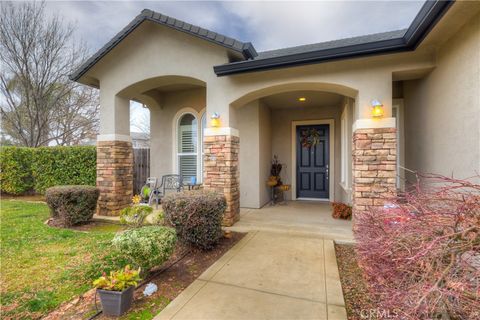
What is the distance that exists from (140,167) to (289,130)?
5.75m

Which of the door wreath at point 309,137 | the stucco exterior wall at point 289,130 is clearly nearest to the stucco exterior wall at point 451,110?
the stucco exterior wall at point 289,130

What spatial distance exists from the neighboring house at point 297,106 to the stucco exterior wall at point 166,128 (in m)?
0.04

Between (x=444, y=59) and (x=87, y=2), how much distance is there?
925 cm

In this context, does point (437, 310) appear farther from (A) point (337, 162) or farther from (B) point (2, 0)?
(B) point (2, 0)

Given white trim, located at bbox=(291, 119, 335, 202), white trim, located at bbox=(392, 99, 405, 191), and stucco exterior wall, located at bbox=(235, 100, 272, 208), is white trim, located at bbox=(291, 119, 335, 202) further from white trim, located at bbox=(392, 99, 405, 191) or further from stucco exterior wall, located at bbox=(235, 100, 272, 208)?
white trim, located at bbox=(392, 99, 405, 191)

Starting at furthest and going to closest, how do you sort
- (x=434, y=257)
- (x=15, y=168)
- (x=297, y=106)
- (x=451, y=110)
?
(x=15, y=168) → (x=297, y=106) → (x=451, y=110) → (x=434, y=257)

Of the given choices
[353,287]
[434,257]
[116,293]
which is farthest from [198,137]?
[434,257]

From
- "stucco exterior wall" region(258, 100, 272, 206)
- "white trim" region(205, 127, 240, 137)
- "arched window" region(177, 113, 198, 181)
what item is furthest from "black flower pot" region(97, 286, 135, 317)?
"arched window" region(177, 113, 198, 181)

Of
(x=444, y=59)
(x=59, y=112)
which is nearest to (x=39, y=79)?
(x=59, y=112)

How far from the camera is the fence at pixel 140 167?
9.12 metres

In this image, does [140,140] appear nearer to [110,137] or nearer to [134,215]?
[110,137]

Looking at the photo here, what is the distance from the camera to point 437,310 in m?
1.50

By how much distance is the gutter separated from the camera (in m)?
3.14

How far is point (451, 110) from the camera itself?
3572 mm
